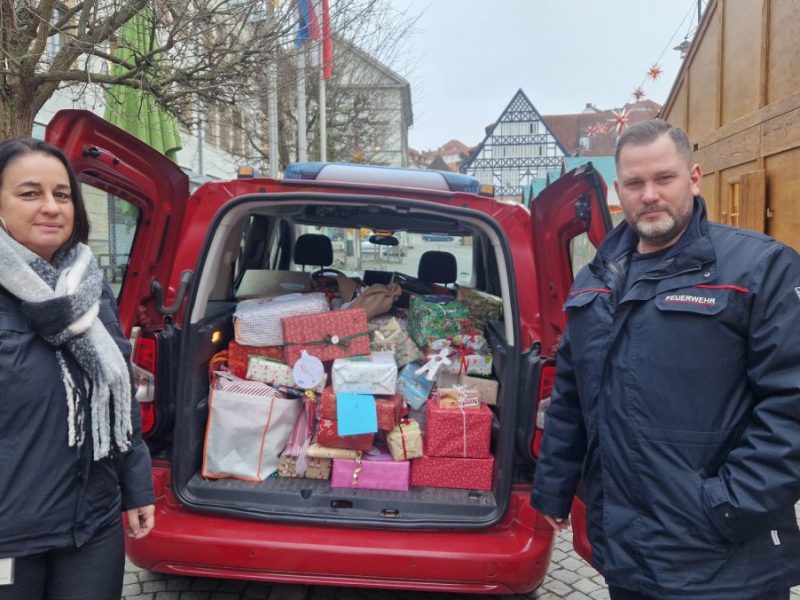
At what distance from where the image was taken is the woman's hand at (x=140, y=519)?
171 centimetres

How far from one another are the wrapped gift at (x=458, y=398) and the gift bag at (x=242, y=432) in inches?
28.7

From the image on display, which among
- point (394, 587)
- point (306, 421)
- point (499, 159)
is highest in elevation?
point (499, 159)

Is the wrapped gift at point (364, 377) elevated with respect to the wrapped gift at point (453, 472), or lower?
elevated

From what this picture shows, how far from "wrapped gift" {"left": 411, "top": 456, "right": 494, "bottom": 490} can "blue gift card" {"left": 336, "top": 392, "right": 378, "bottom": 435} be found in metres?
0.28

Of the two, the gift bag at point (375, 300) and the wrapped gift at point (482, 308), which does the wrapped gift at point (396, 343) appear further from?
the wrapped gift at point (482, 308)

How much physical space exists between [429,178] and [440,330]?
32.9 inches

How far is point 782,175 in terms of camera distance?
7438 mm

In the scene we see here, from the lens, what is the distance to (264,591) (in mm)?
2695

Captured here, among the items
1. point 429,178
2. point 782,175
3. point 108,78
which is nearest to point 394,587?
point 429,178

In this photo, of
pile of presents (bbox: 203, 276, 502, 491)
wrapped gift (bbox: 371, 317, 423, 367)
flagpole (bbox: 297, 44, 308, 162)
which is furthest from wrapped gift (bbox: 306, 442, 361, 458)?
flagpole (bbox: 297, 44, 308, 162)

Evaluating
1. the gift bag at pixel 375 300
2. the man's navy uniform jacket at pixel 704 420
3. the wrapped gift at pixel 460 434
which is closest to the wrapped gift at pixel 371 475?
the wrapped gift at pixel 460 434

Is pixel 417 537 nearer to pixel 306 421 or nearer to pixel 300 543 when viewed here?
pixel 300 543

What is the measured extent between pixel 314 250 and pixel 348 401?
93.4 inches

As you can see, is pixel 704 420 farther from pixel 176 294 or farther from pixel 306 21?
pixel 306 21
